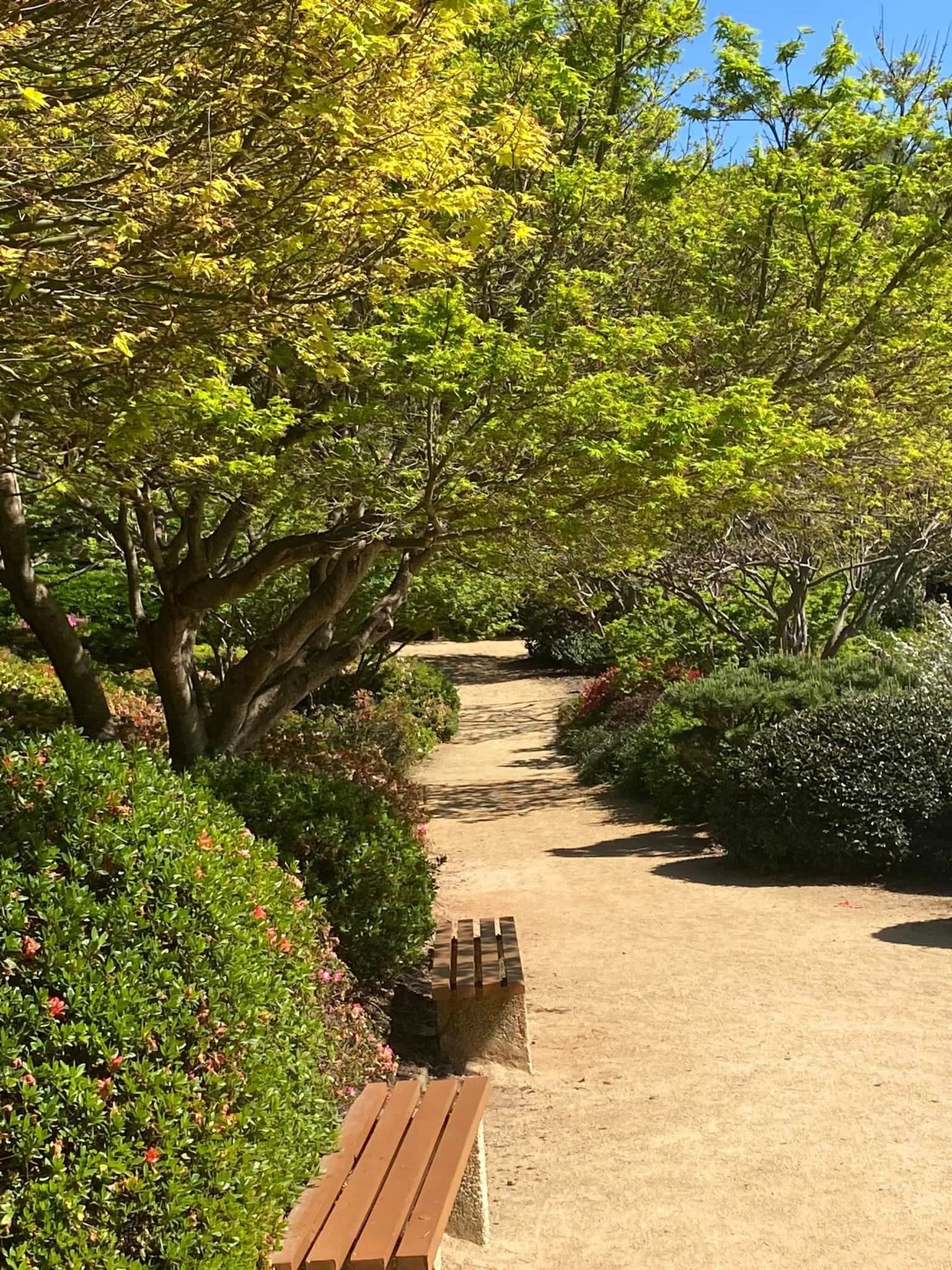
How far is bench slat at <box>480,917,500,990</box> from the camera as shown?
5958 millimetres

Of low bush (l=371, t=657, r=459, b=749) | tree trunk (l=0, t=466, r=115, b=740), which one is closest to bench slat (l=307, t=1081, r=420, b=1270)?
tree trunk (l=0, t=466, r=115, b=740)

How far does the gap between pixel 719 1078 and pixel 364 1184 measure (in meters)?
2.58

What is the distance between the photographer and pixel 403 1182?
359 centimetres

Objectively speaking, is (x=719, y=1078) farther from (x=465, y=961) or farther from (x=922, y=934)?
(x=922, y=934)

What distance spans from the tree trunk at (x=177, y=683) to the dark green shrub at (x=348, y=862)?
295 centimetres

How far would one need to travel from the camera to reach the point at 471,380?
22.8 ft

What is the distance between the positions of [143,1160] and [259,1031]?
0.70 meters

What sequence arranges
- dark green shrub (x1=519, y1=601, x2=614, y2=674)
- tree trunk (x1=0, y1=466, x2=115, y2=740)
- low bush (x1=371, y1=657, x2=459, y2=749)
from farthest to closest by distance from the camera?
dark green shrub (x1=519, y1=601, x2=614, y2=674)
low bush (x1=371, y1=657, x2=459, y2=749)
tree trunk (x1=0, y1=466, x2=115, y2=740)

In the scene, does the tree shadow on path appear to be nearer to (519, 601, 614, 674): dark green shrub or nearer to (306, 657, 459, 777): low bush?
(306, 657, 459, 777): low bush

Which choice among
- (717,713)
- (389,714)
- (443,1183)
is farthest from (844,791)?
(389,714)

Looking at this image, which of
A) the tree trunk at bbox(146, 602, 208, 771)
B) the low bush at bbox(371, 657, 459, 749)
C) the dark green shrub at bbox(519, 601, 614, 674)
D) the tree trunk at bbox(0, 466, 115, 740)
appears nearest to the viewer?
the tree trunk at bbox(0, 466, 115, 740)

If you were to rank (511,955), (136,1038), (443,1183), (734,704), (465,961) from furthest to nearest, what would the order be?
(734,704) → (511,955) → (465,961) → (443,1183) → (136,1038)

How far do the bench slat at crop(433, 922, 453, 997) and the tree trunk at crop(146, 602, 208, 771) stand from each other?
9.51 feet

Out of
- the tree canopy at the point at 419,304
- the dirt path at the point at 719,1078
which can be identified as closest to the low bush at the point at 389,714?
the tree canopy at the point at 419,304
